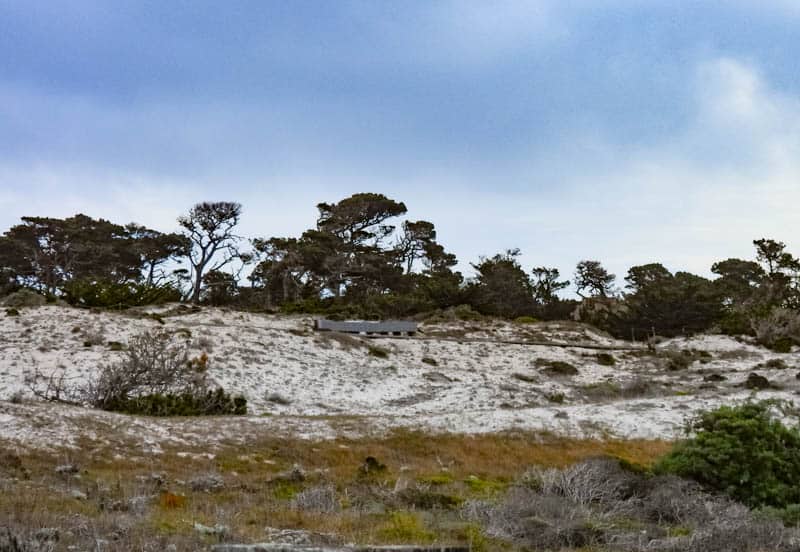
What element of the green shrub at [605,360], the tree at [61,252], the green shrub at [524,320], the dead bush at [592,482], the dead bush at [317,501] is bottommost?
the dead bush at [317,501]

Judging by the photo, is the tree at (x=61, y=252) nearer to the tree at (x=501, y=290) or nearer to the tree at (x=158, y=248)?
the tree at (x=158, y=248)

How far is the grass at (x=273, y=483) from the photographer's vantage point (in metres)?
7.02

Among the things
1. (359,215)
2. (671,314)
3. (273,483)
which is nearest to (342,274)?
(359,215)

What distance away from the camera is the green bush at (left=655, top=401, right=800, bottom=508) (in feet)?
34.9

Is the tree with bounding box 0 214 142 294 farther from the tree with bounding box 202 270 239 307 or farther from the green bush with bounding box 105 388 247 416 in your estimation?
the green bush with bounding box 105 388 247 416

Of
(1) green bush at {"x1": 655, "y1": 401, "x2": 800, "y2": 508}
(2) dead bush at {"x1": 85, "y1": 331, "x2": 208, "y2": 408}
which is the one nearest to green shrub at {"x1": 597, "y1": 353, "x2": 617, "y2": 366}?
(2) dead bush at {"x1": 85, "y1": 331, "x2": 208, "y2": 408}

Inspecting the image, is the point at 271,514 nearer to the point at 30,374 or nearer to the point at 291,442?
the point at 291,442

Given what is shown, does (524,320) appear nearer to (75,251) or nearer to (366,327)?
(366,327)

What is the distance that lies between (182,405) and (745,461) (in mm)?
14540

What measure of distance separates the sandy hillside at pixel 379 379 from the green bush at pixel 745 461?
25.3 feet

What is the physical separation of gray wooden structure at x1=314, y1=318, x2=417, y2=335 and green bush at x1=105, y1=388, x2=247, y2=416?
51.2 feet

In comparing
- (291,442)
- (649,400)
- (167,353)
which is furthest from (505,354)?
(291,442)

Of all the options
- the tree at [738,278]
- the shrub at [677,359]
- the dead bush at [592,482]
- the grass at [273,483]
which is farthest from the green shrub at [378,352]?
the tree at [738,278]

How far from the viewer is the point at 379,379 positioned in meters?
27.9
